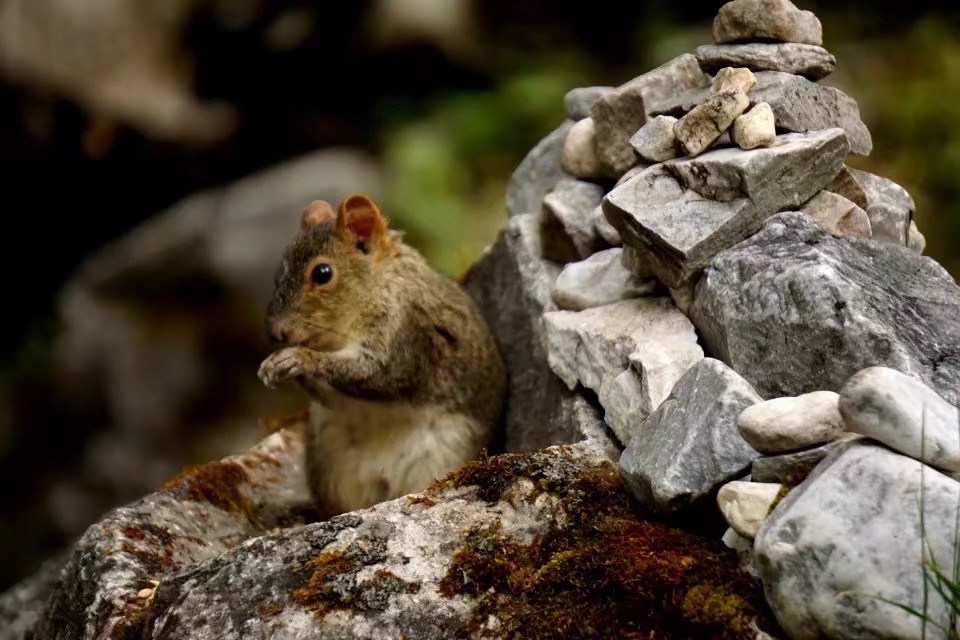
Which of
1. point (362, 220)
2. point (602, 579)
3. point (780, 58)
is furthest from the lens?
point (362, 220)

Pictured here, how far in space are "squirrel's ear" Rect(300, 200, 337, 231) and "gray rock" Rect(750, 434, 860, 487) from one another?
2.32 m

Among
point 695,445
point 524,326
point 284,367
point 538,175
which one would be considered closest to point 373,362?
point 284,367

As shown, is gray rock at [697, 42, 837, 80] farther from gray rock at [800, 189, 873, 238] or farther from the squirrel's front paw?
the squirrel's front paw

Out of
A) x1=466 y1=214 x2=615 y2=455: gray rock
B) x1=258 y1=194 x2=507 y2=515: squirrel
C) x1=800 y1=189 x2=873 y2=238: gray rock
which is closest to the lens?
x1=800 y1=189 x2=873 y2=238: gray rock

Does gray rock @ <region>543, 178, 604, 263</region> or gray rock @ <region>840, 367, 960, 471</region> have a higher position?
gray rock @ <region>543, 178, 604, 263</region>

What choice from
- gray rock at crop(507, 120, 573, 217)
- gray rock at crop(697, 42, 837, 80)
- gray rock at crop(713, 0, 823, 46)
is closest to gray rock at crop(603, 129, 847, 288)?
gray rock at crop(697, 42, 837, 80)

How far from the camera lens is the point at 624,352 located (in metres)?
3.22

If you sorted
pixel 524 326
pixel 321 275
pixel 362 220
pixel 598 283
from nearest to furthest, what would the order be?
1. pixel 598 283
2. pixel 321 275
3. pixel 362 220
4. pixel 524 326

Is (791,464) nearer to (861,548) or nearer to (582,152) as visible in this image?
(861,548)

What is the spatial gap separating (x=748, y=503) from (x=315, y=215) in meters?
2.47

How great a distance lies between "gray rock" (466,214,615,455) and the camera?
146 inches

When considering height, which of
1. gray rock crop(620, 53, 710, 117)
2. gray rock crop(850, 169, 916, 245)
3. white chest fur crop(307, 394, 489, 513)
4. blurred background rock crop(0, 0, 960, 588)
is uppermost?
blurred background rock crop(0, 0, 960, 588)

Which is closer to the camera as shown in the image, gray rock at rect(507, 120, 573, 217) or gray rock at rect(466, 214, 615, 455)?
gray rock at rect(466, 214, 615, 455)

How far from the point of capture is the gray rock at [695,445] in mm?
2438
